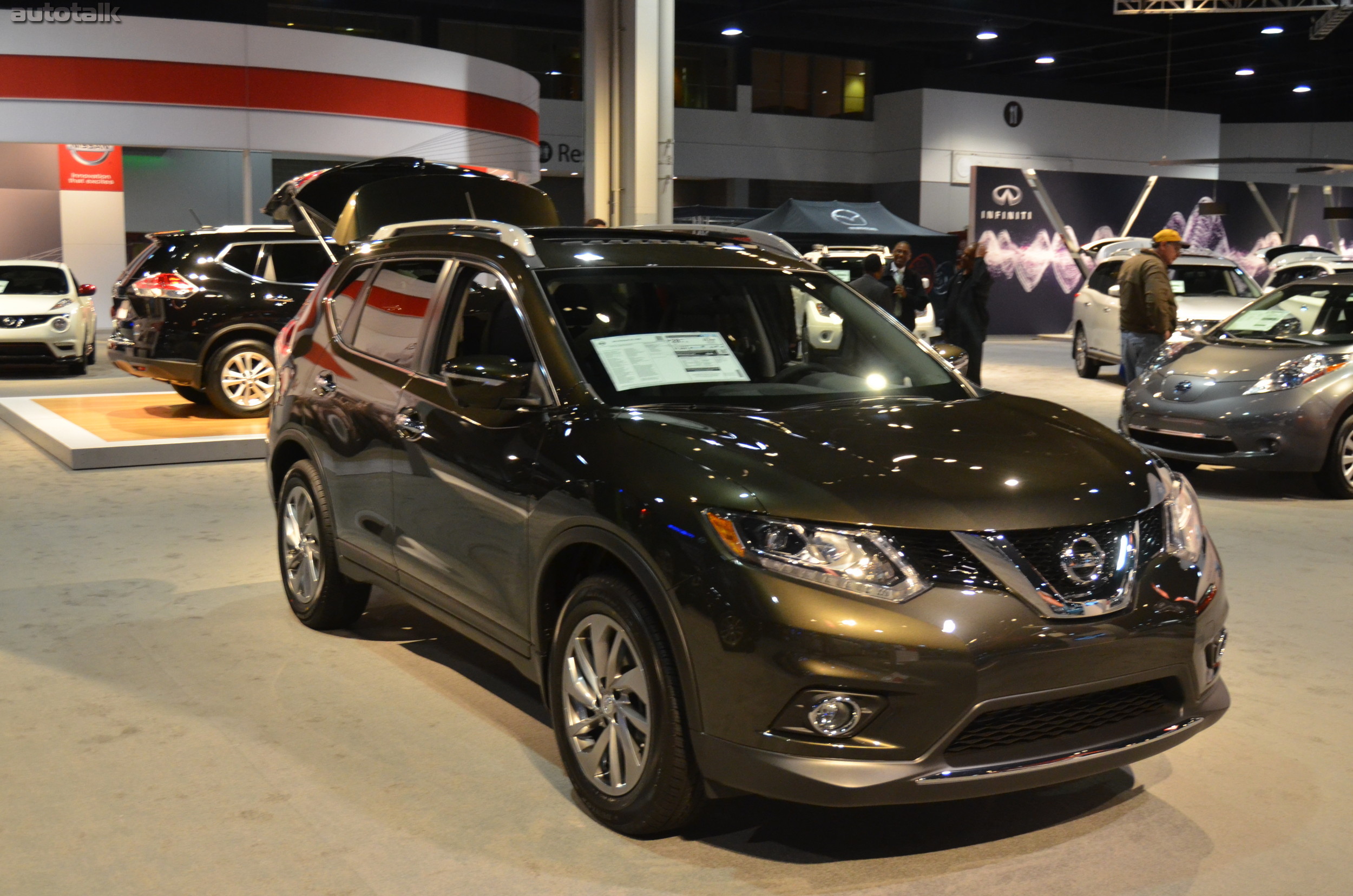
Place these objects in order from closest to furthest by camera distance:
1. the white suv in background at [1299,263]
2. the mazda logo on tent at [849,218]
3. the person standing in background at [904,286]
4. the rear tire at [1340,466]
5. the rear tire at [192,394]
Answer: the rear tire at [1340,466]
the rear tire at [192,394]
the person standing in background at [904,286]
the white suv in background at [1299,263]
the mazda logo on tent at [849,218]

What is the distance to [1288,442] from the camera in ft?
29.3

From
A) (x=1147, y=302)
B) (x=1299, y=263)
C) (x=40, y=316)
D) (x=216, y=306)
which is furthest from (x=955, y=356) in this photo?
(x=1299, y=263)

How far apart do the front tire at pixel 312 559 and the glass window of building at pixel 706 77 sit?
104ft

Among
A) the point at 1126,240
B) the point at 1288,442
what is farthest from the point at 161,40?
the point at 1288,442

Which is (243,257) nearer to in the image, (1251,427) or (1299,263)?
(1251,427)

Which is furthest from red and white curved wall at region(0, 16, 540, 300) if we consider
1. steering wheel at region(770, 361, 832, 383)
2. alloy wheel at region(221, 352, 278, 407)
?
steering wheel at region(770, 361, 832, 383)

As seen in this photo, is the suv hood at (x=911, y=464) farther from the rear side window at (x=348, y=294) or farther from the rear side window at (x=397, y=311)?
the rear side window at (x=348, y=294)

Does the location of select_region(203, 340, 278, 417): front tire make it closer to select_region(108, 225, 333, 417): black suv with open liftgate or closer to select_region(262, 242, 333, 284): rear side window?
select_region(108, 225, 333, 417): black suv with open liftgate

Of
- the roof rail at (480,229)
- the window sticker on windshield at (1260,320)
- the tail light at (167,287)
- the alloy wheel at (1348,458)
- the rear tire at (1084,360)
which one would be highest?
the roof rail at (480,229)

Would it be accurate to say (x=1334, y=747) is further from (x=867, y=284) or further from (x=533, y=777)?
(x=867, y=284)

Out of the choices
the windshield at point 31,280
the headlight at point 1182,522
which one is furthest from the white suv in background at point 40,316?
the headlight at point 1182,522

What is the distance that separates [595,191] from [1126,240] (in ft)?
35.4

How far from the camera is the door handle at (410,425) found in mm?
4715

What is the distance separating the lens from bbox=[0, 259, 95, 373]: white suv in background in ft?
56.5
